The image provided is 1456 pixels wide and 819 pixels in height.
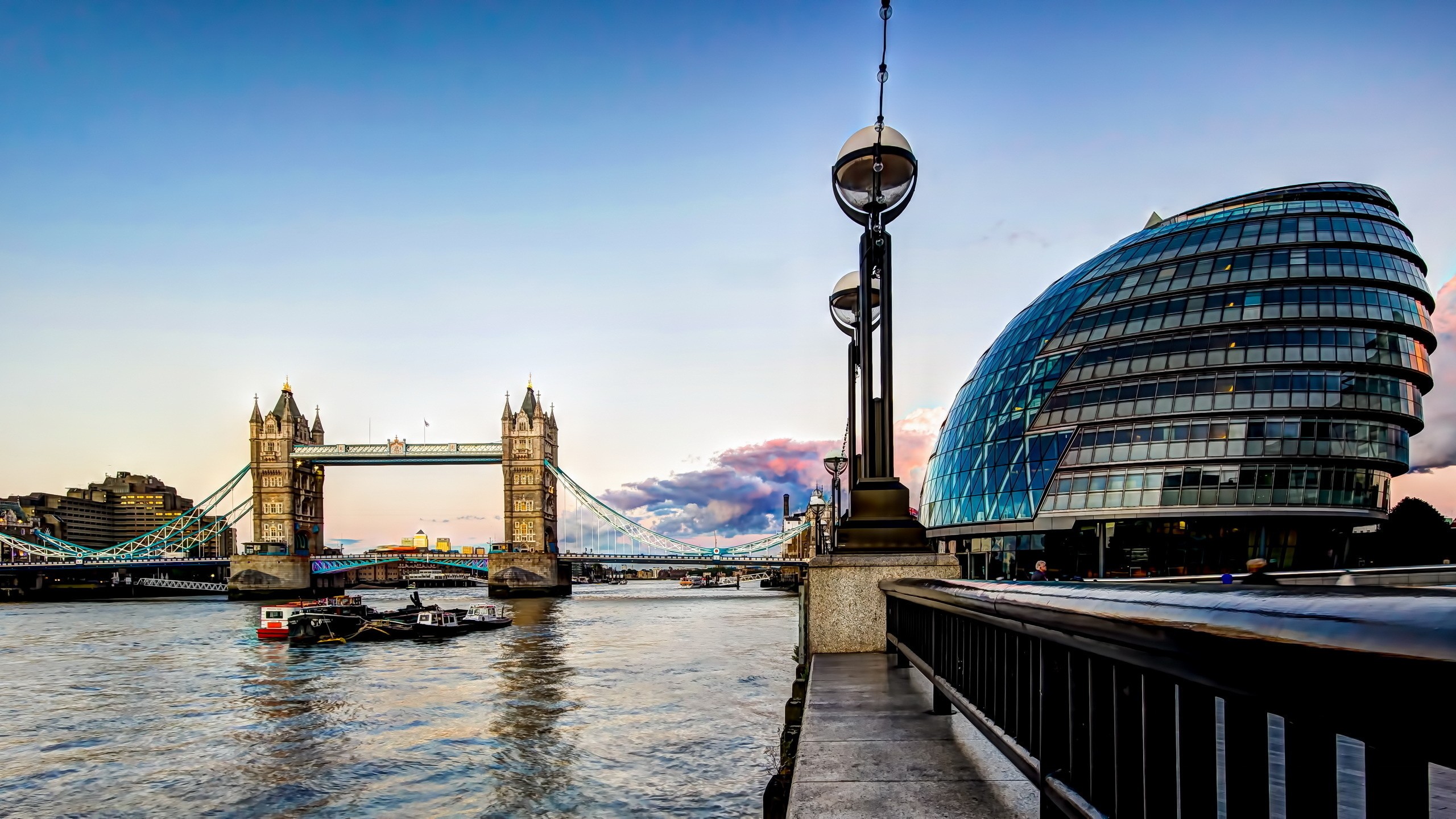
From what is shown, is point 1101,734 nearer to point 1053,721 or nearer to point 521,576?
point 1053,721

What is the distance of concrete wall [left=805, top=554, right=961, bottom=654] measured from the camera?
946 cm

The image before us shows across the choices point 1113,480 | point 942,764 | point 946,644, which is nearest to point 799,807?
point 942,764

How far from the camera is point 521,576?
96125 millimetres

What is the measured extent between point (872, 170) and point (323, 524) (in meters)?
128

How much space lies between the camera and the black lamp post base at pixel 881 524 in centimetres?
965

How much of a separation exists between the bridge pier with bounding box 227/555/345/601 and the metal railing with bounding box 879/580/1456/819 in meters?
101

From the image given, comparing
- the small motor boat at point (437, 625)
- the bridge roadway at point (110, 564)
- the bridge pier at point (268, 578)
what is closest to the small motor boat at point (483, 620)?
the small motor boat at point (437, 625)

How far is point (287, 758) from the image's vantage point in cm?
1456

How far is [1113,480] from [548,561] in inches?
2543

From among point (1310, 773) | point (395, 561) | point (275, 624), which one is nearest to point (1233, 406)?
point (275, 624)

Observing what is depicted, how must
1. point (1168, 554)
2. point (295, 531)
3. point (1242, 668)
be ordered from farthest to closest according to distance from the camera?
point (295, 531), point (1168, 554), point (1242, 668)

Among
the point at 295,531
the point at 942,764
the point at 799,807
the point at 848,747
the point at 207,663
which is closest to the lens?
the point at 799,807

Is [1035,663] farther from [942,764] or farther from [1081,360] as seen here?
[1081,360]

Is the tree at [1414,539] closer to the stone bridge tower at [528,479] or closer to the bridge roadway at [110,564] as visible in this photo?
the stone bridge tower at [528,479]
